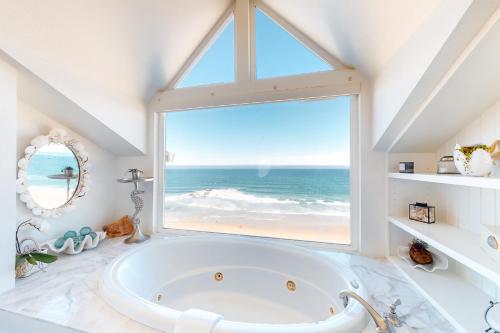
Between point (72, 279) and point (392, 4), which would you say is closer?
point (392, 4)

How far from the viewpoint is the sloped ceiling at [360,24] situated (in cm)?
113

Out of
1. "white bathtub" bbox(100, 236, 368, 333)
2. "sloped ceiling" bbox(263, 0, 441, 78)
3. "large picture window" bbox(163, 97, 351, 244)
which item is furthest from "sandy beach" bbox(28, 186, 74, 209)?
"sloped ceiling" bbox(263, 0, 441, 78)

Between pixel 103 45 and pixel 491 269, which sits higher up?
pixel 103 45

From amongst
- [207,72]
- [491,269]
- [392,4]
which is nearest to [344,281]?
[491,269]

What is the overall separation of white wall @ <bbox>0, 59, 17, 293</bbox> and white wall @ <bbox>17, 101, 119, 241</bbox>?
38 cm

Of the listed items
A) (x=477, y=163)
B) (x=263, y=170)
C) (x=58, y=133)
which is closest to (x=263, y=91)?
(x=263, y=170)

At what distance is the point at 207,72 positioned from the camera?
7.23 feet

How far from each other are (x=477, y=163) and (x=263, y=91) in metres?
1.49

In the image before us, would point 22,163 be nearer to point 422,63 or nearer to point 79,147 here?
point 79,147

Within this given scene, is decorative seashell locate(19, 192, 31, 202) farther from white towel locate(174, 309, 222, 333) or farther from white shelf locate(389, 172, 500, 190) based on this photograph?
white shelf locate(389, 172, 500, 190)

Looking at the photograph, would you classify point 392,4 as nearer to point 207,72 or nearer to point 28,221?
point 207,72

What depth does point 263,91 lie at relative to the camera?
6.44 feet

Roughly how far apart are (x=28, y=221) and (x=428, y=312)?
2.54m

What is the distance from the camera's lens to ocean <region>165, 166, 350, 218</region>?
2.02 meters
